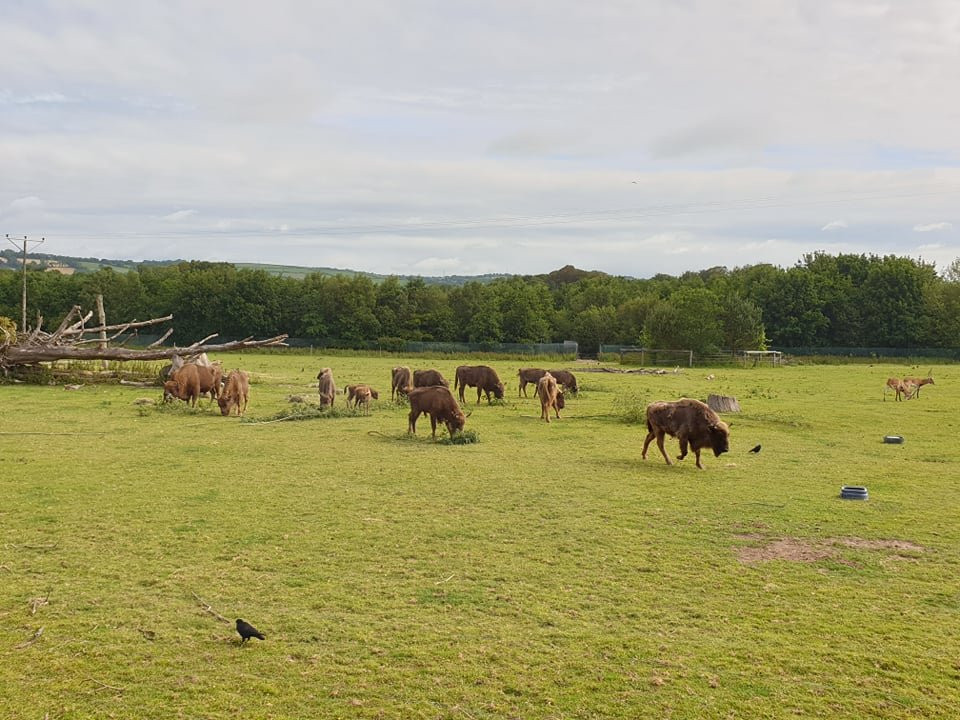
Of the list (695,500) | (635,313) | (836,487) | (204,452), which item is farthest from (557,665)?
(635,313)

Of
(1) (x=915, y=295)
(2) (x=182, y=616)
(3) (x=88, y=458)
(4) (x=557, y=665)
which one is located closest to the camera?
(4) (x=557, y=665)

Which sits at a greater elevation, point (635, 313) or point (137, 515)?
point (635, 313)

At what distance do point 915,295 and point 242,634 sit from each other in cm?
9121

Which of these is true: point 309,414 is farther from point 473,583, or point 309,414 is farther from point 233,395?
point 473,583

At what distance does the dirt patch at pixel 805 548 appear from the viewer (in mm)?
9695

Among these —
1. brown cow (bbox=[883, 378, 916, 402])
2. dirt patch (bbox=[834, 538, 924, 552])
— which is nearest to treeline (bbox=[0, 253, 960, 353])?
brown cow (bbox=[883, 378, 916, 402])

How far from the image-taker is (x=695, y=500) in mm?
12781

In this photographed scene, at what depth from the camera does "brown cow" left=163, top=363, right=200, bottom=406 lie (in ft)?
85.9

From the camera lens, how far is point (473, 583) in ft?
28.0

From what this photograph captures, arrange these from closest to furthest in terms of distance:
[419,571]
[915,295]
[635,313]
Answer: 1. [419,571]
2. [915,295]
3. [635,313]

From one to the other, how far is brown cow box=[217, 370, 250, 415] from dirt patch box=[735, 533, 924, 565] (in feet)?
59.5

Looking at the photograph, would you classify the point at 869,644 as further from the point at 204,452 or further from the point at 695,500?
the point at 204,452

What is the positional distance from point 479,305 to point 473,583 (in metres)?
88.3

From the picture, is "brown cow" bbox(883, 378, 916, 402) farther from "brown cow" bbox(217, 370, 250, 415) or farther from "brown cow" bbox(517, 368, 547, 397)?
"brown cow" bbox(217, 370, 250, 415)
